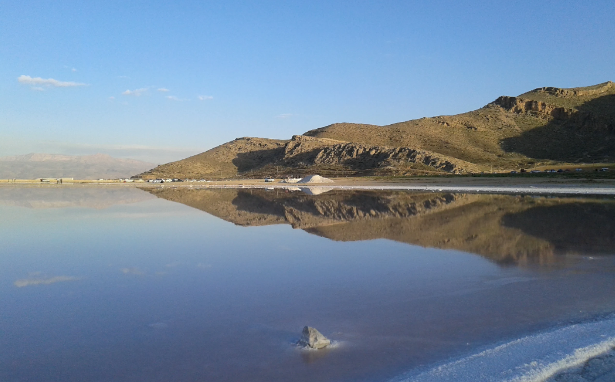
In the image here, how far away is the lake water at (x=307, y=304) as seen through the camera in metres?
4.71

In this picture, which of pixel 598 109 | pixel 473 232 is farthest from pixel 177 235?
pixel 598 109

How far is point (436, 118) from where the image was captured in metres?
109

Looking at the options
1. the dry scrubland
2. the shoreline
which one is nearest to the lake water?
the shoreline

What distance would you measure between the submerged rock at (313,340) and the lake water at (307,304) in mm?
140

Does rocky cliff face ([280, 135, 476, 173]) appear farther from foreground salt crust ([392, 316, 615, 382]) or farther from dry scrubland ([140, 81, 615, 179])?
foreground salt crust ([392, 316, 615, 382])

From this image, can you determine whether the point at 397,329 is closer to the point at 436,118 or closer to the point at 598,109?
the point at 436,118

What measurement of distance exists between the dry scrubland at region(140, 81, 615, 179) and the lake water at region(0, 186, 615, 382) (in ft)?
194

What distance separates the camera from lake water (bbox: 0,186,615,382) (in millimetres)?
4715

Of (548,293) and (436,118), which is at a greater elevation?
(436,118)

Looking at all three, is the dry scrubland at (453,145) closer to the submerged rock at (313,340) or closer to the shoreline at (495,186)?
the shoreline at (495,186)

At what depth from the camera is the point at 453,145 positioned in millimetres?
93062

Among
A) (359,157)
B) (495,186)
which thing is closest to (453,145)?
(359,157)

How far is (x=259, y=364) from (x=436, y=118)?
110 m

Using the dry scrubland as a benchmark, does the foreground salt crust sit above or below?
below
